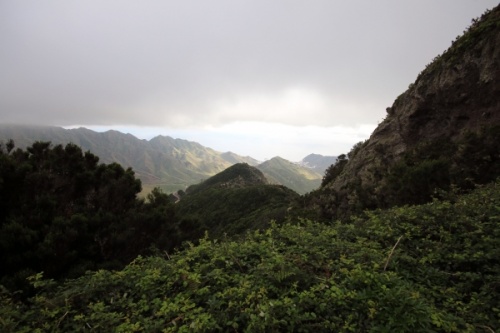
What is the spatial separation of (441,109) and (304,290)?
27.7 metres

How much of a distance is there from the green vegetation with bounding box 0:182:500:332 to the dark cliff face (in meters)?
15.8

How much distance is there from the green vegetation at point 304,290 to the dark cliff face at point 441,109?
15801 mm

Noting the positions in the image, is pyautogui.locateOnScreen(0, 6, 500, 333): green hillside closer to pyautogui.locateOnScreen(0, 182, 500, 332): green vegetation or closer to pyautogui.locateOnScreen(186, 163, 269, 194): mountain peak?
pyautogui.locateOnScreen(0, 182, 500, 332): green vegetation

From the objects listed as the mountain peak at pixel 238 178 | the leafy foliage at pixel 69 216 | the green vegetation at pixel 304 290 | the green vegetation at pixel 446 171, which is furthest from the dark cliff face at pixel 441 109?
the mountain peak at pixel 238 178

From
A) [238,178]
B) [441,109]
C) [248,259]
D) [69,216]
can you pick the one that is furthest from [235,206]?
[248,259]

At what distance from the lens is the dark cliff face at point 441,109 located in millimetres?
20677

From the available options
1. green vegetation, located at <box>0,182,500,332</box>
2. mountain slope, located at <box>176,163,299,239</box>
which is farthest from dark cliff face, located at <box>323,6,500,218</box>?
mountain slope, located at <box>176,163,299,239</box>

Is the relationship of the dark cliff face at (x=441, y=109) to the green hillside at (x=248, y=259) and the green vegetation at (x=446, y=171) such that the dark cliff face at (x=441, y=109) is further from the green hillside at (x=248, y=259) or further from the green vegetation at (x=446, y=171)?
the green vegetation at (x=446, y=171)

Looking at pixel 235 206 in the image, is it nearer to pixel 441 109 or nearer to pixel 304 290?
pixel 441 109

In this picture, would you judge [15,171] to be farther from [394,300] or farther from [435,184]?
[435,184]

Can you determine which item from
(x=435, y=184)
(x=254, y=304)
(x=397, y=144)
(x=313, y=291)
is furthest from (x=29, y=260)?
(x=397, y=144)

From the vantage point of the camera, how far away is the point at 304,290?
4656 millimetres

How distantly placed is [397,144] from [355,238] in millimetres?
24715

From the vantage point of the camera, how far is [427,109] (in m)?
26.7
